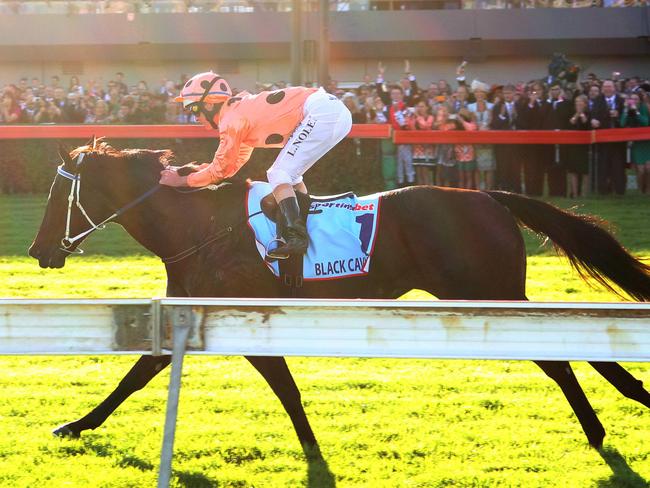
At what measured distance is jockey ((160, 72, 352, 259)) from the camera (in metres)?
4.81

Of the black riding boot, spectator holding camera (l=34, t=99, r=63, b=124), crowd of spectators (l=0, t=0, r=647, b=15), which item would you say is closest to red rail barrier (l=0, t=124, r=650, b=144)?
spectator holding camera (l=34, t=99, r=63, b=124)

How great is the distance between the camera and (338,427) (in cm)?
491

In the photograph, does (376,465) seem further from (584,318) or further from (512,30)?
(512,30)

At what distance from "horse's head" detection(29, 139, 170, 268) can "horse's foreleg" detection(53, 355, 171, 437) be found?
0.79 meters

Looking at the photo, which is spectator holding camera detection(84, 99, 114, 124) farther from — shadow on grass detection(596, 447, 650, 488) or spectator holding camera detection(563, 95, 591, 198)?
shadow on grass detection(596, 447, 650, 488)

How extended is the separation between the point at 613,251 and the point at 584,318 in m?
1.72

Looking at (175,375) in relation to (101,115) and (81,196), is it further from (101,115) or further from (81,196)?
(101,115)

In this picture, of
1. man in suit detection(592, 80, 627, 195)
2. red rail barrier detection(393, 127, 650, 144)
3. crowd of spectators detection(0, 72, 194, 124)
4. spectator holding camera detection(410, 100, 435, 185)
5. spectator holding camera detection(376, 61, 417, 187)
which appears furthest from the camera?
crowd of spectators detection(0, 72, 194, 124)

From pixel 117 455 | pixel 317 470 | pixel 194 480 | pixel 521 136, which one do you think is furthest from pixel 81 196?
pixel 521 136

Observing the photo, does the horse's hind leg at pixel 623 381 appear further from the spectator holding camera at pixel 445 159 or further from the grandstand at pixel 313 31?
the grandstand at pixel 313 31

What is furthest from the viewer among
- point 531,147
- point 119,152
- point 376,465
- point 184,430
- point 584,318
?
point 531,147

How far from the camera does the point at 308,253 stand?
4.86 meters

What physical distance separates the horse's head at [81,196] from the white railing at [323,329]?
1.82 m

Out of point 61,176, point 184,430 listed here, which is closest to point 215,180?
point 61,176
